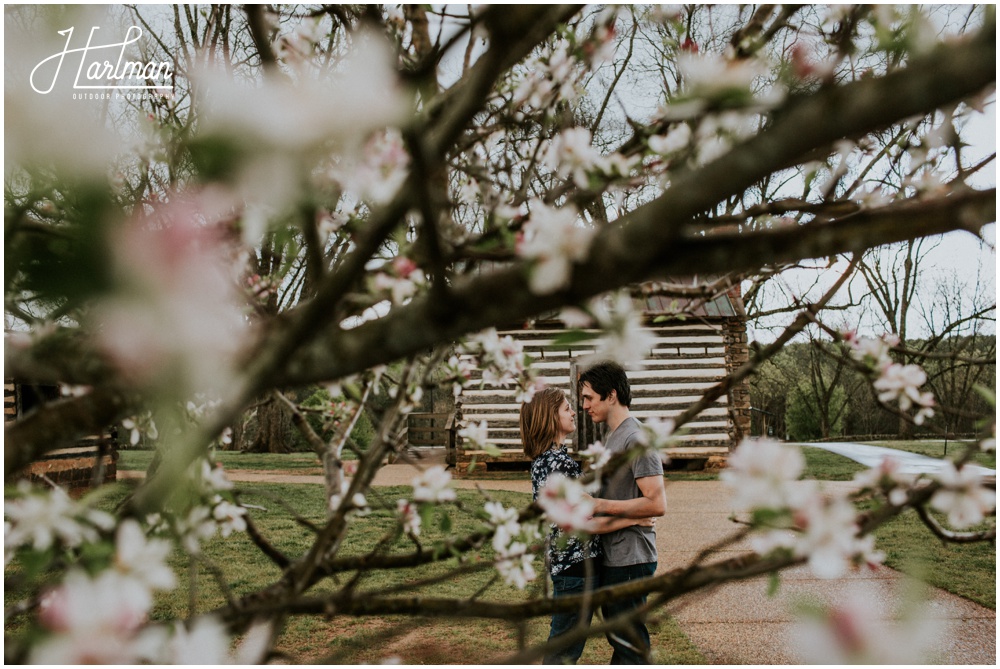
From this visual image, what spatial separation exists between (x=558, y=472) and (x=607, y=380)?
1.53 feet

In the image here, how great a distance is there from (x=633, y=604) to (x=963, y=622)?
2.60 metres

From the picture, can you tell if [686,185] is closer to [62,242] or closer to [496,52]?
[496,52]

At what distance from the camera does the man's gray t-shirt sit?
239 cm

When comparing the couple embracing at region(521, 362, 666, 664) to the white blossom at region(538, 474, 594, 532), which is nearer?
the white blossom at region(538, 474, 594, 532)

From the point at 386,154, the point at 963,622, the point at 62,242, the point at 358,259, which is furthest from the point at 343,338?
the point at 963,622

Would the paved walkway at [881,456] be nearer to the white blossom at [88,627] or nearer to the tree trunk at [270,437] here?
the white blossom at [88,627]

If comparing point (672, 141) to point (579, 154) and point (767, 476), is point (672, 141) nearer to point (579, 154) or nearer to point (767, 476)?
point (579, 154)

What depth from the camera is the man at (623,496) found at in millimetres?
2336

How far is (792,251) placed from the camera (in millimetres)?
587

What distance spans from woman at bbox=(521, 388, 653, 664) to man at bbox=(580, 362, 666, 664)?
5 centimetres

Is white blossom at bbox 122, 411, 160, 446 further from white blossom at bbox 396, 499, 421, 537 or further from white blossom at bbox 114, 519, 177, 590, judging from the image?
white blossom at bbox 114, 519, 177, 590

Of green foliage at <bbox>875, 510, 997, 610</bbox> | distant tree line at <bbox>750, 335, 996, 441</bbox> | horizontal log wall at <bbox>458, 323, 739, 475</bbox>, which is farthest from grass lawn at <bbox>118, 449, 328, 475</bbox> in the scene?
distant tree line at <bbox>750, 335, 996, 441</bbox>

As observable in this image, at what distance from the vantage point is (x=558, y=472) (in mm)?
2342

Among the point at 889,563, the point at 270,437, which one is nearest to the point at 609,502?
the point at 889,563
